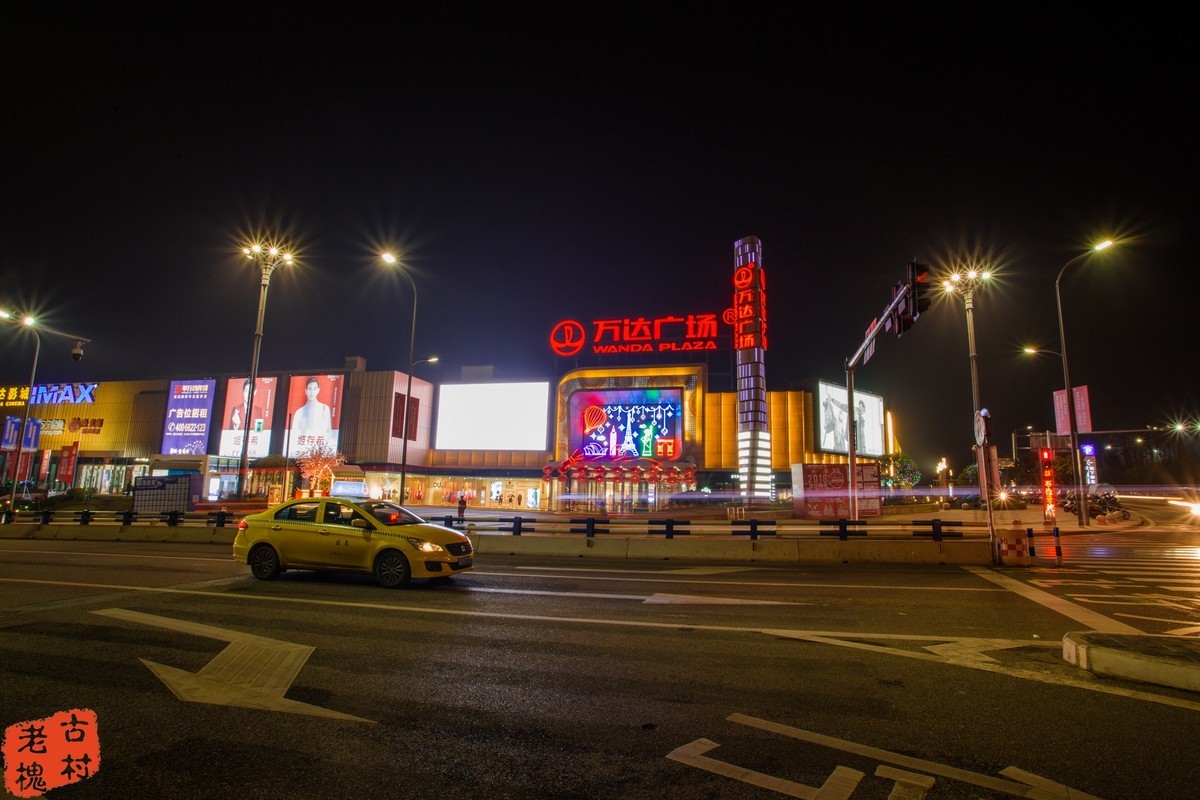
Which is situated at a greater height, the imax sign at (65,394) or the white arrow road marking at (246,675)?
the imax sign at (65,394)

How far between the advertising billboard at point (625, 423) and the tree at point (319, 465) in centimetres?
2110

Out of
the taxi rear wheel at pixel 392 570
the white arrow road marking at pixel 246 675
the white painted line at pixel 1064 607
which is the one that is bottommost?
the white arrow road marking at pixel 246 675

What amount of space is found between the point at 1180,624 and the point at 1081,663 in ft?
13.0

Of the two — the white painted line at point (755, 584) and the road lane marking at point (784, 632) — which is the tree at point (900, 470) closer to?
the white painted line at point (755, 584)

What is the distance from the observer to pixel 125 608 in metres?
8.57

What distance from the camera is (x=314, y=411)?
5872cm

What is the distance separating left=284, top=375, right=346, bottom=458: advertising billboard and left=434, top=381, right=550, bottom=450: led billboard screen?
9.40 metres

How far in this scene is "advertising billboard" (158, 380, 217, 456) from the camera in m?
61.6

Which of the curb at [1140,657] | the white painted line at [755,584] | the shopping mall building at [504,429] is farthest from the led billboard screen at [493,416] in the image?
the curb at [1140,657]

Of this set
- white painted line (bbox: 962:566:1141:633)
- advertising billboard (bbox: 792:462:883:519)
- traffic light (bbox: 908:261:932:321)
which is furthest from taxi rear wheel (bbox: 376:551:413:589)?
advertising billboard (bbox: 792:462:883:519)

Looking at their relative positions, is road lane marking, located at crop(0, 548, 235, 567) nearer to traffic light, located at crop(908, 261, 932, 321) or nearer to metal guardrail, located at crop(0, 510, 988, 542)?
metal guardrail, located at crop(0, 510, 988, 542)

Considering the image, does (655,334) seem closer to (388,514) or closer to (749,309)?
(749,309)

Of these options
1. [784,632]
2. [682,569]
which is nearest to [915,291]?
[682,569]

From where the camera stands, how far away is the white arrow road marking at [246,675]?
16.1 ft
